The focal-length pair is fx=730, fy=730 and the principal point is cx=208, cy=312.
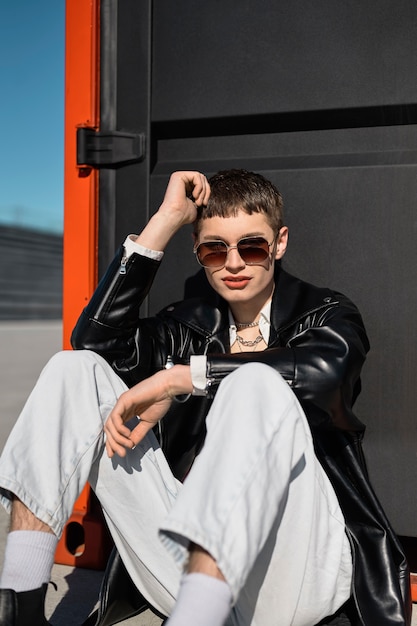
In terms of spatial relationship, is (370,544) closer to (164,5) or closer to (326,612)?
(326,612)

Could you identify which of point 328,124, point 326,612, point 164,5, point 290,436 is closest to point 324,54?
point 328,124

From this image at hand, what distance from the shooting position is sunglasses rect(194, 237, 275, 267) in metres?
1.96

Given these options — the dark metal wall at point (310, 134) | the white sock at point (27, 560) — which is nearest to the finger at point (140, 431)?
the white sock at point (27, 560)

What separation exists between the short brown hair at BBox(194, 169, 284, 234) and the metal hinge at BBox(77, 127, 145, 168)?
0.49 m

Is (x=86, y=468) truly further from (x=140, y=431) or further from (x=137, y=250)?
(x=137, y=250)

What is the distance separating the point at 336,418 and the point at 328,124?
104 cm

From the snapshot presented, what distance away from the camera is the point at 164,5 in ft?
8.13

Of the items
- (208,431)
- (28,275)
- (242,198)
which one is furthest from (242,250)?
(28,275)

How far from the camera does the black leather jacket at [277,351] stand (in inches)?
66.4

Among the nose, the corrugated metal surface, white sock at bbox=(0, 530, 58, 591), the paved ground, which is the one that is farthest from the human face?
the corrugated metal surface

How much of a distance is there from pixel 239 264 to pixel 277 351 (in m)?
0.36

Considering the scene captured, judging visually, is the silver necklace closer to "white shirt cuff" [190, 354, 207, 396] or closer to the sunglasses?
the sunglasses

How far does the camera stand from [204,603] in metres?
1.28

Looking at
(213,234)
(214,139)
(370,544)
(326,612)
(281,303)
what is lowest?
(326,612)
